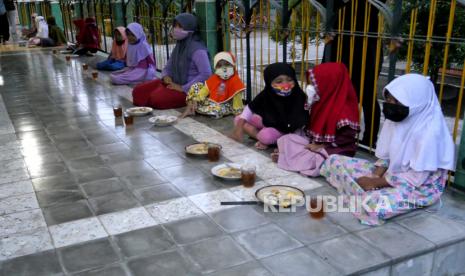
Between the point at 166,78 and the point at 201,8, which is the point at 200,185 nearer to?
the point at 166,78

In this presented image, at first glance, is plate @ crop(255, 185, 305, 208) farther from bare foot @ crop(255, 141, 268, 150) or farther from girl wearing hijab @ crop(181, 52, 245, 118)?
girl wearing hijab @ crop(181, 52, 245, 118)

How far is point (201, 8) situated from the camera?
653 cm

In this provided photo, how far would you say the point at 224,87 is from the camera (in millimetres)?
5609

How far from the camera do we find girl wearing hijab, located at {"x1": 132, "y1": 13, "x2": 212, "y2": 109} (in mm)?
6141

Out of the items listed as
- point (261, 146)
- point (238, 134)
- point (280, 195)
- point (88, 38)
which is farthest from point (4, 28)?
point (280, 195)

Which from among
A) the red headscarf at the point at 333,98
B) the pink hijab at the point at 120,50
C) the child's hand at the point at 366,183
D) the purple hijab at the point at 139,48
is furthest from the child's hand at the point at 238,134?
the pink hijab at the point at 120,50

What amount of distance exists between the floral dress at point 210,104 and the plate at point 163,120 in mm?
412

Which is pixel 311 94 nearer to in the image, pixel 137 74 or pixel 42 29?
pixel 137 74

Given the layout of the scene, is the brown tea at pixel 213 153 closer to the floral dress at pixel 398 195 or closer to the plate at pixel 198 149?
the plate at pixel 198 149

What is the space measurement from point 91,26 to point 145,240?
9743mm

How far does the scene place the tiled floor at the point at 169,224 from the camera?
2645mm

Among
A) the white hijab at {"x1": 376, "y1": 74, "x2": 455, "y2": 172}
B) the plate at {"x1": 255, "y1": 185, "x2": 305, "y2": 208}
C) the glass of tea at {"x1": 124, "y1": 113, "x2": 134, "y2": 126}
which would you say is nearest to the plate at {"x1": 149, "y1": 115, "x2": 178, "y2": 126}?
the glass of tea at {"x1": 124, "y1": 113, "x2": 134, "y2": 126}

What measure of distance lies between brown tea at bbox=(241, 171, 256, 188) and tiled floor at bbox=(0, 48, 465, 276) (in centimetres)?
6

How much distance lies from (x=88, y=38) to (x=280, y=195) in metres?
9.65
